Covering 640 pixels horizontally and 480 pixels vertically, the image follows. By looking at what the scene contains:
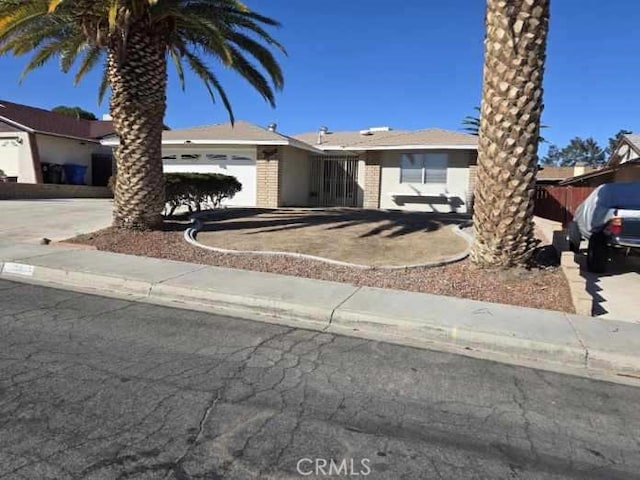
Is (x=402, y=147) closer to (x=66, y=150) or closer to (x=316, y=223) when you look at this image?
(x=316, y=223)

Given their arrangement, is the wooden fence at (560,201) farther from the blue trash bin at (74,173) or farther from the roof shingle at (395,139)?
the blue trash bin at (74,173)

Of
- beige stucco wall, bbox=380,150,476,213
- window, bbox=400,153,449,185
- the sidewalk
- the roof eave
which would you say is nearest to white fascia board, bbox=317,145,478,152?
the roof eave

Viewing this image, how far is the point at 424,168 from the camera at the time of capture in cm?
2200

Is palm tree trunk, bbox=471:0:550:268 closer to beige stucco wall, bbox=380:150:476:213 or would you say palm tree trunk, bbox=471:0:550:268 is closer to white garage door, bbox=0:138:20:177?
beige stucco wall, bbox=380:150:476:213

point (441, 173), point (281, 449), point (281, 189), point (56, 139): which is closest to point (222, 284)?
point (281, 449)

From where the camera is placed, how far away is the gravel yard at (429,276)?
7577 millimetres

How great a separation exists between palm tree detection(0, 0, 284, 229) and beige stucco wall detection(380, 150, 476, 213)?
1070cm

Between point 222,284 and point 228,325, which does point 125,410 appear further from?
point 222,284

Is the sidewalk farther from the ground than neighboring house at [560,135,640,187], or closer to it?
closer to it

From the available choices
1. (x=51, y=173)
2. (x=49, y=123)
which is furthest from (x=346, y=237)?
(x=49, y=123)

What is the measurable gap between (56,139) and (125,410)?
28.5 metres

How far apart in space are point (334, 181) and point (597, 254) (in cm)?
1611

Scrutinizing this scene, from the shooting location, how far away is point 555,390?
470 centimetres

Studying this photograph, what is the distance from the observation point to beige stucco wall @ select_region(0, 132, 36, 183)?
2661 centimetres
